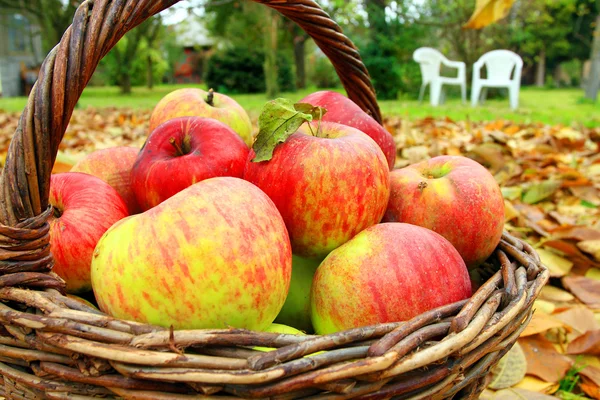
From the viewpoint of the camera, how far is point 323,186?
1.03 m

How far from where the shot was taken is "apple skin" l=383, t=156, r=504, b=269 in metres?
1.12

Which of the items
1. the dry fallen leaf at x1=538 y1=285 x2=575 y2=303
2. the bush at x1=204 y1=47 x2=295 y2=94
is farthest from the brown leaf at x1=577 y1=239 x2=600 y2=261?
the bush at x1=204 y1=47 x2=295 y2=94

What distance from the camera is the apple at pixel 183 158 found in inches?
43.6

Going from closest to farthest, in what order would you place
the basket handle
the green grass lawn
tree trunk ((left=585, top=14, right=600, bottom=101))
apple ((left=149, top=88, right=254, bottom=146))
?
1. the basket handle
2. apple ((left=149, top=88, right=254, bottom=146))
3. the green grass lawn
4. tree trunk ((left=585, top=14, right=600, bottom=101))

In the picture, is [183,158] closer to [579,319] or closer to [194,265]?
[194,265]

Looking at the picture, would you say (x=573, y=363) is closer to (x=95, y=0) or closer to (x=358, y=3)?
(x=95, y=0)

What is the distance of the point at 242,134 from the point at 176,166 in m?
0.39

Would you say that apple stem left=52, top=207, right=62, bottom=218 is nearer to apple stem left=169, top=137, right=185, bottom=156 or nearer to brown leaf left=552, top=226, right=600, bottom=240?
apple stem left=169, top=137, right=185, bottom=156

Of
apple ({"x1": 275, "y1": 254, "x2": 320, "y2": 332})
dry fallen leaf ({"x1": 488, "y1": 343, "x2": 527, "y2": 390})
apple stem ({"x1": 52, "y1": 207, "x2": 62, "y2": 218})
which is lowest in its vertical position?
dry fallen leaf ({"x1": 488, "y1": 343, "x2": 527, "y2": 390})

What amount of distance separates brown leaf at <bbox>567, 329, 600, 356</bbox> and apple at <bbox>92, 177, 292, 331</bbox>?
0.94 metres

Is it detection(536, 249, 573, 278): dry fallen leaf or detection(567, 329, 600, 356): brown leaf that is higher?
detection(536, 249, 573, 278): dry fallen leaf

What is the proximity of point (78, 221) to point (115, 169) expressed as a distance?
1.02ft

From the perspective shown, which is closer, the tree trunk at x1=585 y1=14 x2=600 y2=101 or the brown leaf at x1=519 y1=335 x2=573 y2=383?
the brown leaf at x1=519 y1=335 x2=573 y2=383

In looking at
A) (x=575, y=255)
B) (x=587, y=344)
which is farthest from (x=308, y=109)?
(x=575, y=255)
